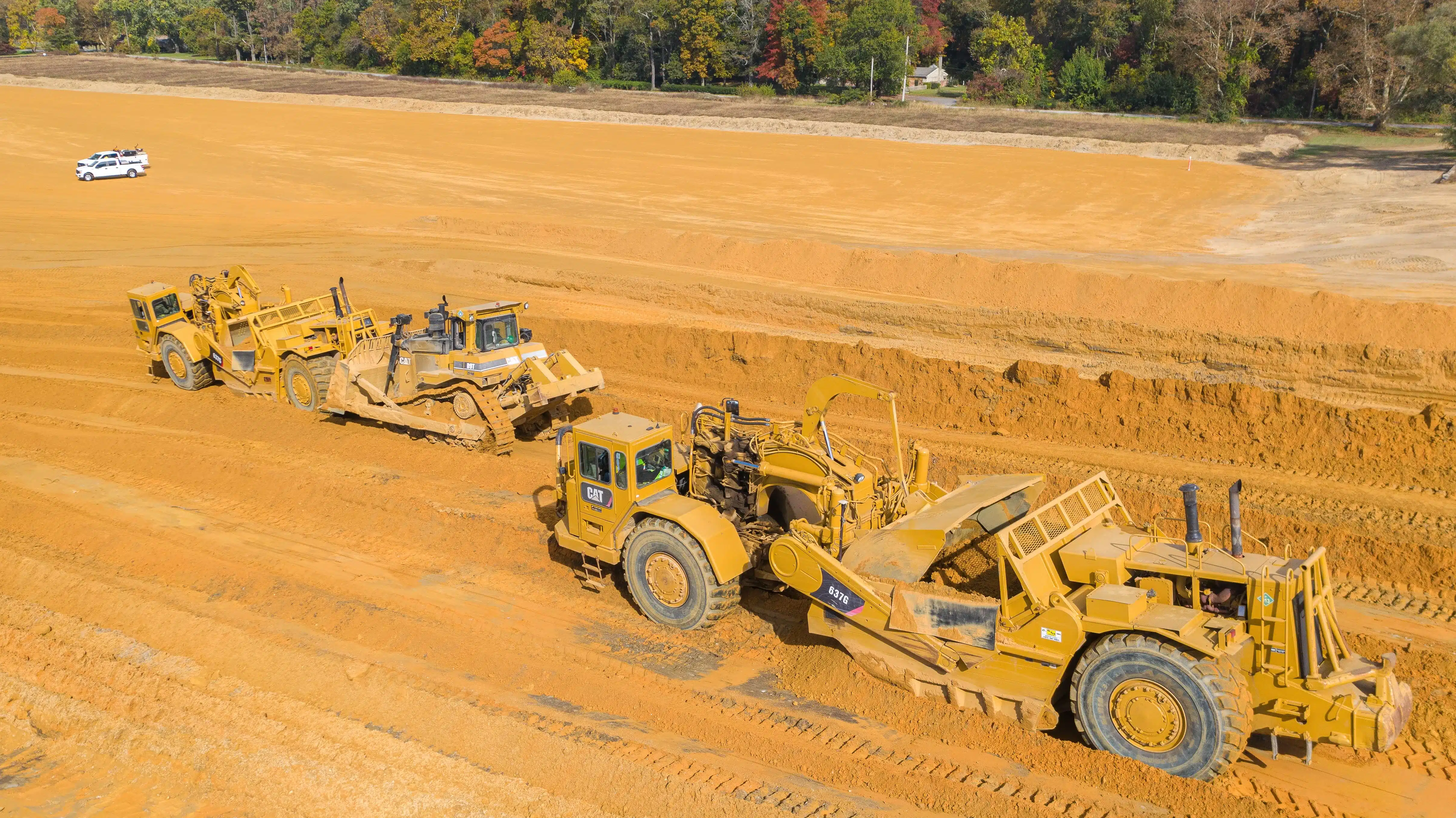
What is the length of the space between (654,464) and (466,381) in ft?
19.5

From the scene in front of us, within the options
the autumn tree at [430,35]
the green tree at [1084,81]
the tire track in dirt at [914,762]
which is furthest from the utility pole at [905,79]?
the tire track in dirt at [914,762]

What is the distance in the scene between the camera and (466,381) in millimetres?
15812

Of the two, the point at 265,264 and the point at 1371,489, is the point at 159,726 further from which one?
the point at 265,264

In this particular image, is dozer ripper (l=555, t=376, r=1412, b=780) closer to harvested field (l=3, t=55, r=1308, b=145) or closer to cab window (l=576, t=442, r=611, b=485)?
cab window (l=576, t=442, r=611, b=485)

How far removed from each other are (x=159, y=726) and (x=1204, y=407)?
44.1 feet

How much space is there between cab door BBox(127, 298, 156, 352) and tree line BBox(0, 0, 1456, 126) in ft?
148

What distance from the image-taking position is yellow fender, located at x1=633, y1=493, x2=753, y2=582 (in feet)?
32.8

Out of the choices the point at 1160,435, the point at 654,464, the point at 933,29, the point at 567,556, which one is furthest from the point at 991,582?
the point at 933,29

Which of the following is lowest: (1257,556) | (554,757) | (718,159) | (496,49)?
(554,757)

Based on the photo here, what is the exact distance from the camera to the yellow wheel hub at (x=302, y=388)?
57.4 ft

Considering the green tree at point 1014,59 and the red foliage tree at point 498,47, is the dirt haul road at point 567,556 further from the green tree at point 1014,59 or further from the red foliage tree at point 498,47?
the red foliage tree at point 498,47

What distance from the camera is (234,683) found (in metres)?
9.84

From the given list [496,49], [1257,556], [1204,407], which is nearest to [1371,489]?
[1204,407]

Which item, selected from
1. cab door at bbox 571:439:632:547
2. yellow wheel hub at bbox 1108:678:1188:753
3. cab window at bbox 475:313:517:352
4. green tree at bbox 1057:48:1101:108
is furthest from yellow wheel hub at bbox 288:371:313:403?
green tree at bbox 1057:48:1101:108
